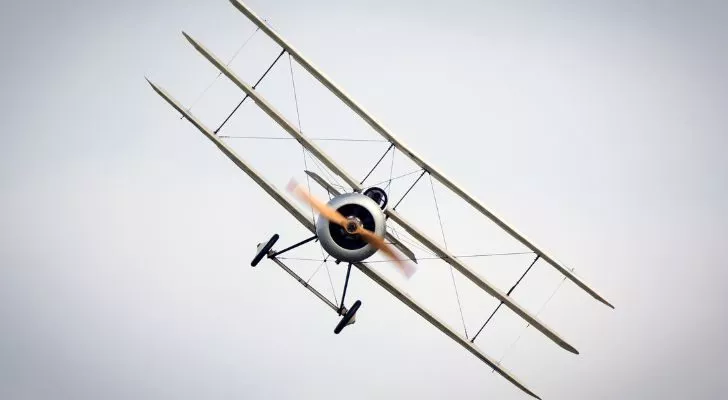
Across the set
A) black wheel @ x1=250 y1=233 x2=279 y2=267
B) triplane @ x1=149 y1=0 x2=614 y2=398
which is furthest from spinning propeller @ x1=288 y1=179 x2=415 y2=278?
black wheel @ x1=250 y1=233 x2=279 y2=267

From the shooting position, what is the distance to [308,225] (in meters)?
29.3

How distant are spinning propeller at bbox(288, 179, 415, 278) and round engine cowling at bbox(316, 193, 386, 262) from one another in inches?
5.1

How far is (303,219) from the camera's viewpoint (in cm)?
2925

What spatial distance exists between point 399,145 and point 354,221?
10.0ft

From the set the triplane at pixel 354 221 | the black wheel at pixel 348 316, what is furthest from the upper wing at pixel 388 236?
the black wheel at pixel 348 316

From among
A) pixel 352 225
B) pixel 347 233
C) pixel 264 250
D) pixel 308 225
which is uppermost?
pixel 352 225

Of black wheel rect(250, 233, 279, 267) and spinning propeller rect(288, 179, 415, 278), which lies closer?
spinning propeller rect(288, 179, 415, 278)

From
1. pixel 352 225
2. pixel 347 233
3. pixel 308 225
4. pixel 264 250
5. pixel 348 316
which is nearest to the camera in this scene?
pixel 352 225

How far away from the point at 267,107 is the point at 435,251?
21.2ft

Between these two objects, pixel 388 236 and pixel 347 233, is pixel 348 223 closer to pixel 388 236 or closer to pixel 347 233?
pixel 347 233

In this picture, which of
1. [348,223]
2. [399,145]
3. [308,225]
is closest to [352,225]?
[348,223]

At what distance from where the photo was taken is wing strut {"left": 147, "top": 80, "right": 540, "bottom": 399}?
96.1ft

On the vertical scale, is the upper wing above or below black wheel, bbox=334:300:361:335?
above

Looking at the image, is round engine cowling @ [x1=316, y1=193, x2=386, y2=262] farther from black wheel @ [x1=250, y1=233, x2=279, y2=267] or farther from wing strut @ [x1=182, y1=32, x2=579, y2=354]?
black wheel @ [x1=250, y1=233, x2=279, y2=267]
